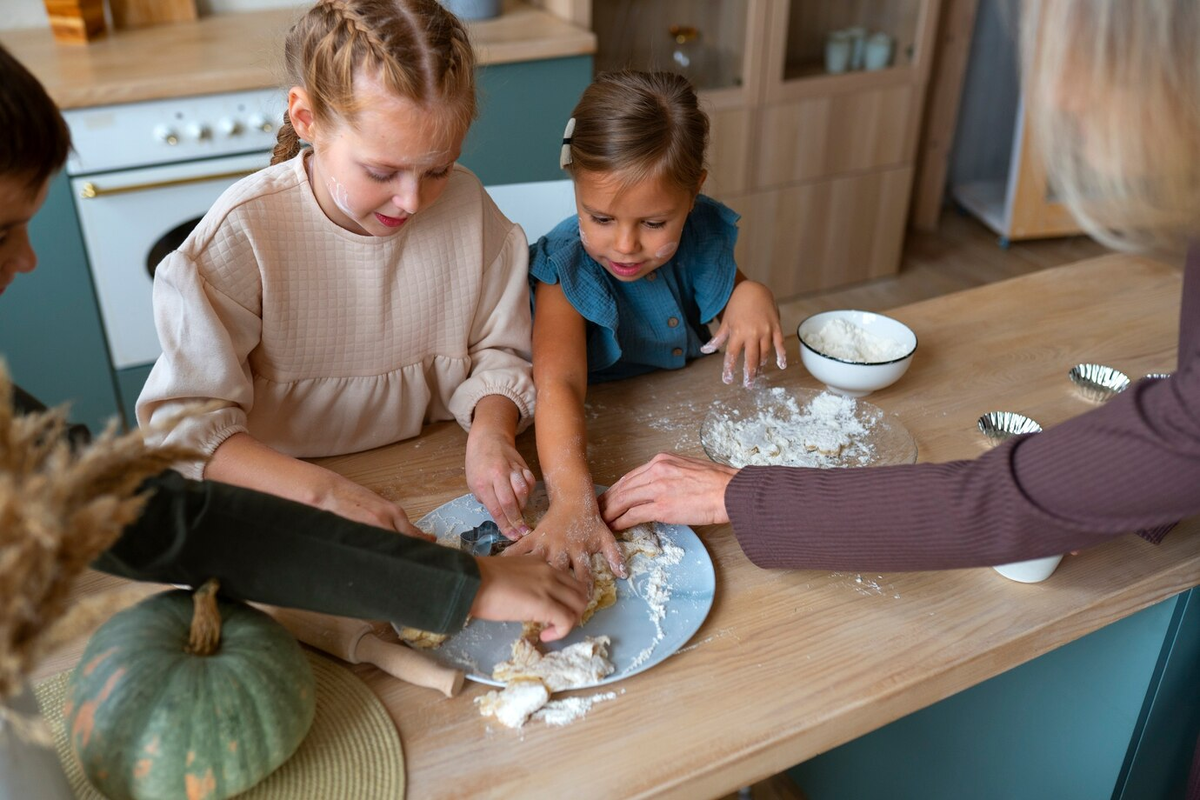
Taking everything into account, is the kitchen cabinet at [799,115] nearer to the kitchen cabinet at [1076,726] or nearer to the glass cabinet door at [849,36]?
the glass cabinet door at [849,36]

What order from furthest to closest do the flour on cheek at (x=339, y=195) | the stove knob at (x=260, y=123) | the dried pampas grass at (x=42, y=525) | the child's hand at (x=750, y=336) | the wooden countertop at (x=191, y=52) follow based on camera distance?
1. the stove knob at (x=260, y=123)
2. the wooden countertop at (x=191, y=52)
3. the child's hand at (x=750, y=336)
4. the flour on cheek at (x=339, y=195)
5. the dried pampas grass at (x=42, y=525)

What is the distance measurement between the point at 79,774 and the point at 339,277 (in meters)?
0.59

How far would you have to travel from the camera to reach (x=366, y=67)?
3.22 ft

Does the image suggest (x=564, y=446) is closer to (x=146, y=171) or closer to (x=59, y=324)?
(x=146, y=171)

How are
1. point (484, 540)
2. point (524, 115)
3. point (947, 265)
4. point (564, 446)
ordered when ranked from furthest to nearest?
point (947, 265) < point (524, 115) < point (564, 446) < point (484, 540)

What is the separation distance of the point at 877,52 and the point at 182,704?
309 centimetres

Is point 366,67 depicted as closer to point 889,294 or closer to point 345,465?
point 345,465

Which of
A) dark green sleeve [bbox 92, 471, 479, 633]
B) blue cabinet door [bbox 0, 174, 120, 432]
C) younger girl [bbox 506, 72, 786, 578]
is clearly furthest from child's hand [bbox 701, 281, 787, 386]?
blue cabinet door [bbox 0, 174, 120, 432]

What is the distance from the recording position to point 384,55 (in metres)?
0.97

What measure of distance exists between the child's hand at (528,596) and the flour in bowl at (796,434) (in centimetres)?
32

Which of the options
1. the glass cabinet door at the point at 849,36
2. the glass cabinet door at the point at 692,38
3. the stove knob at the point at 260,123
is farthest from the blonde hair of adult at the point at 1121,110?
the glass cabinet door at the point at 849,36

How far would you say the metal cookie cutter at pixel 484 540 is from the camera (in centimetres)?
97

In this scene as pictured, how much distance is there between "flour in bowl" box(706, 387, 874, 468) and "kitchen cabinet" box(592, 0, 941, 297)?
69.9 inches

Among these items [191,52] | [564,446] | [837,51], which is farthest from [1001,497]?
[837,51]
